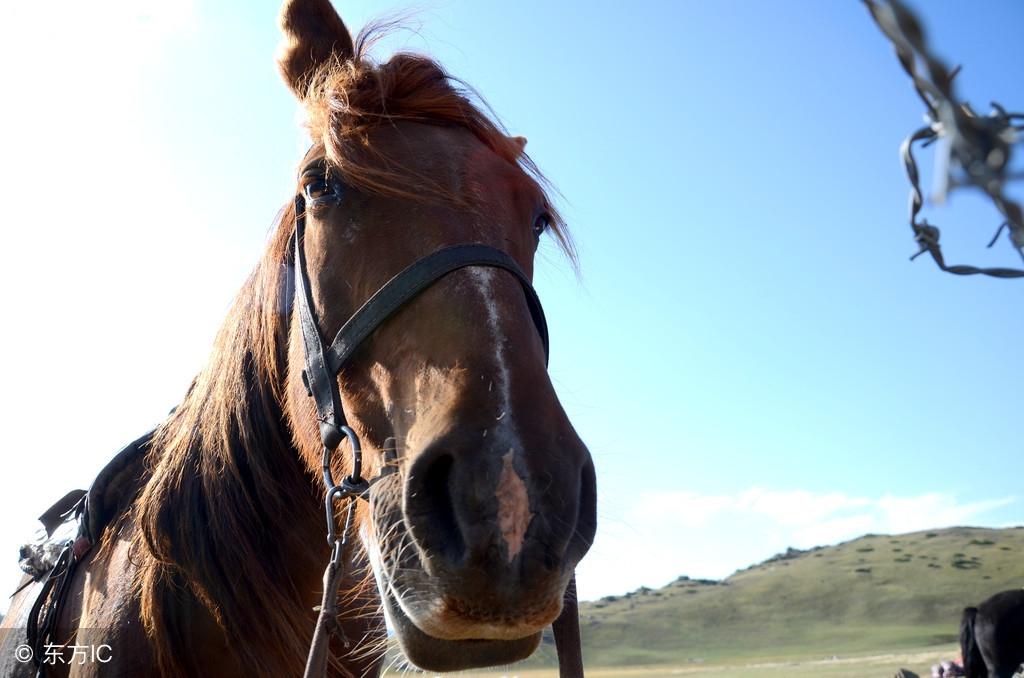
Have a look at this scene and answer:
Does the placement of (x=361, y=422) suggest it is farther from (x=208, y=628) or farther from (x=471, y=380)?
(x=208, y=628)

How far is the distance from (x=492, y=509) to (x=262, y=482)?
138 cm

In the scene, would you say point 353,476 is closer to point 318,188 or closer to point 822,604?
point 318,188

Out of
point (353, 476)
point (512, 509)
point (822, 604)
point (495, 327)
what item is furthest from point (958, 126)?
point (822, 604)

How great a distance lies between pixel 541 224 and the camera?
3051 millimetres

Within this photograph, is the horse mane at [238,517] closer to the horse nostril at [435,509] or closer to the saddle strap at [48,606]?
the saddle strap at [48,606]

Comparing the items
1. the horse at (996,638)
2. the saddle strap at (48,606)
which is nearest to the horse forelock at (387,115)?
the saddle strap at (48,606)

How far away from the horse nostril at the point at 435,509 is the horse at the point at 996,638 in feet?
55.1

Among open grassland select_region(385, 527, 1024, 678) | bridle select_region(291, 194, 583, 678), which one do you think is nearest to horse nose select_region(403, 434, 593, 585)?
bridle select_region(291, 194, 583, 678)

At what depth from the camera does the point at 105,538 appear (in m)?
3.23

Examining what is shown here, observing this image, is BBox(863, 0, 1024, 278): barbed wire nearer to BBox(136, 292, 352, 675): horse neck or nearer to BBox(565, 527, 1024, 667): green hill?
BBox(136, 292, 352, 675): horse neck

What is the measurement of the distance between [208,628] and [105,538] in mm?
848

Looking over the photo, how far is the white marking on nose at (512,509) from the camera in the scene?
173cm

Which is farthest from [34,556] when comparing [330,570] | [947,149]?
[947,149]

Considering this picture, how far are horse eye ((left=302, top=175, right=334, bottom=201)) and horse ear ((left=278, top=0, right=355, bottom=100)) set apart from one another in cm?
61
